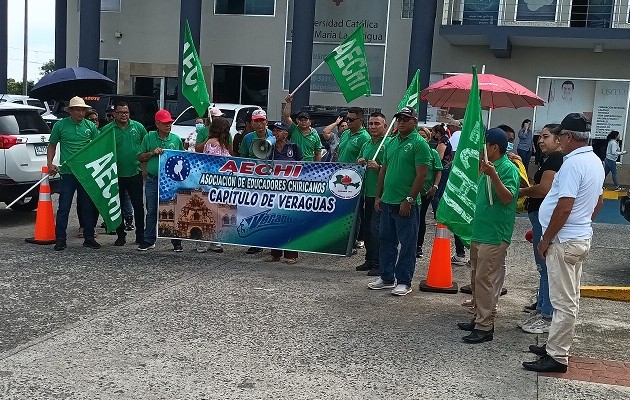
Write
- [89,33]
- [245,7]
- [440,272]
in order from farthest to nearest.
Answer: [245,7] → [89,33] → [440,272]

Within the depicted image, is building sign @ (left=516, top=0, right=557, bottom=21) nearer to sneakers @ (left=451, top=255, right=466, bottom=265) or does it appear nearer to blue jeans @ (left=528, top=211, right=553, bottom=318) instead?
sneakers @ (left=451, top=255, right=466, bottom=265)

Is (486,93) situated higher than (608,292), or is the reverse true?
(486,93)

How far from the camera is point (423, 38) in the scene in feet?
67.0

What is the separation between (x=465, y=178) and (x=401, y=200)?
2.79ft

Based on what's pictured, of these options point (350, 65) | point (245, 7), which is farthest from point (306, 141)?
point (245, 7)

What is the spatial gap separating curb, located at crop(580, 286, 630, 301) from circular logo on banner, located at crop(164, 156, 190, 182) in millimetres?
4809

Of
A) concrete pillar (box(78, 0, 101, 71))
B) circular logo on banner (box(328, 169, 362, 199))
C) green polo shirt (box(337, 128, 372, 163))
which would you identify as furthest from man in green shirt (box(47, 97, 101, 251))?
concrete pillar (box(78, 0, 101, 71))

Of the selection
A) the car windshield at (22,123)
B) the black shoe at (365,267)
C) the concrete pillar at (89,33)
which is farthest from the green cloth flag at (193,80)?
the concrete pillar at (89,33)

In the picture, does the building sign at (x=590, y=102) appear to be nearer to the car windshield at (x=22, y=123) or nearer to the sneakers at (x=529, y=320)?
the car windshield at (x=22, y=123)

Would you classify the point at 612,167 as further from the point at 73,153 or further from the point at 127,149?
the point at 73,153

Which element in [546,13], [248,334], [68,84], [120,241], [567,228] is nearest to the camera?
[567,228]

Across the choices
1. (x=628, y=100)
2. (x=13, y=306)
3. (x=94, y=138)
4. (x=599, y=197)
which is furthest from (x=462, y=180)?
(x=628, y=100)

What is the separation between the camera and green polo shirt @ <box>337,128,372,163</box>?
8.70m

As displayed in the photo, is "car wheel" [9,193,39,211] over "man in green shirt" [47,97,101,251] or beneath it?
beneath
